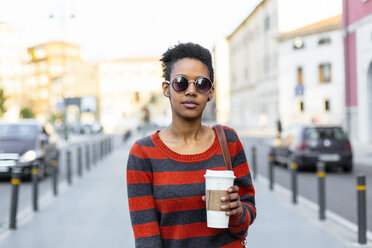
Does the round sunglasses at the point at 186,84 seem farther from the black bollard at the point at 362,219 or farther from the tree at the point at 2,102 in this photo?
the tree at the point at 2,102

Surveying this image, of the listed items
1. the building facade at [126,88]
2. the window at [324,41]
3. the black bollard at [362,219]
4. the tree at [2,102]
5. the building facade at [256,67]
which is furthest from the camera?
the building facade at [126,88]

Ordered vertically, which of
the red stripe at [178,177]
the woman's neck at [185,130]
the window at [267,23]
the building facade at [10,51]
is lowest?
the red stripe at [178,177]

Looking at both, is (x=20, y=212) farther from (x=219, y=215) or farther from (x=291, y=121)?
(x=291, y=121)

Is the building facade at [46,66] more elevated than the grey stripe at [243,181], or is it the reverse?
the building facade at [46,66]

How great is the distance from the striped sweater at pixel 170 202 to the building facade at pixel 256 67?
3458 centimetres

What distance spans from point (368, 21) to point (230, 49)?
5970 centimetres

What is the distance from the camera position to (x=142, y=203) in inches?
81.1

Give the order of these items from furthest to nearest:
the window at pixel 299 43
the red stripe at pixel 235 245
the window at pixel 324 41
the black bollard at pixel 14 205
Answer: the window at pixel 324 41
the window at pixel 299 43
the black bollard at pixel 14 205
the red stripe at pixel 235 245

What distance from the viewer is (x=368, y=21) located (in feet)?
74.3

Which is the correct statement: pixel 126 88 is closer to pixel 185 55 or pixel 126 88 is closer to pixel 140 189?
pixel 185 55

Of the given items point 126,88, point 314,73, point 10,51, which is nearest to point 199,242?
point 314,73

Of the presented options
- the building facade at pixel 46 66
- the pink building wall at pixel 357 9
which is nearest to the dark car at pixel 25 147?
the pink building wall at pixel 357 9

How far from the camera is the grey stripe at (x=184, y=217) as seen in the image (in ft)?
6.77

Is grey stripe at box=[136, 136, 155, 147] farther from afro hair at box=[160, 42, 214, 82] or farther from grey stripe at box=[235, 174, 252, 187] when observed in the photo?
grey stripe at box=[235, 174, 252, 187]
